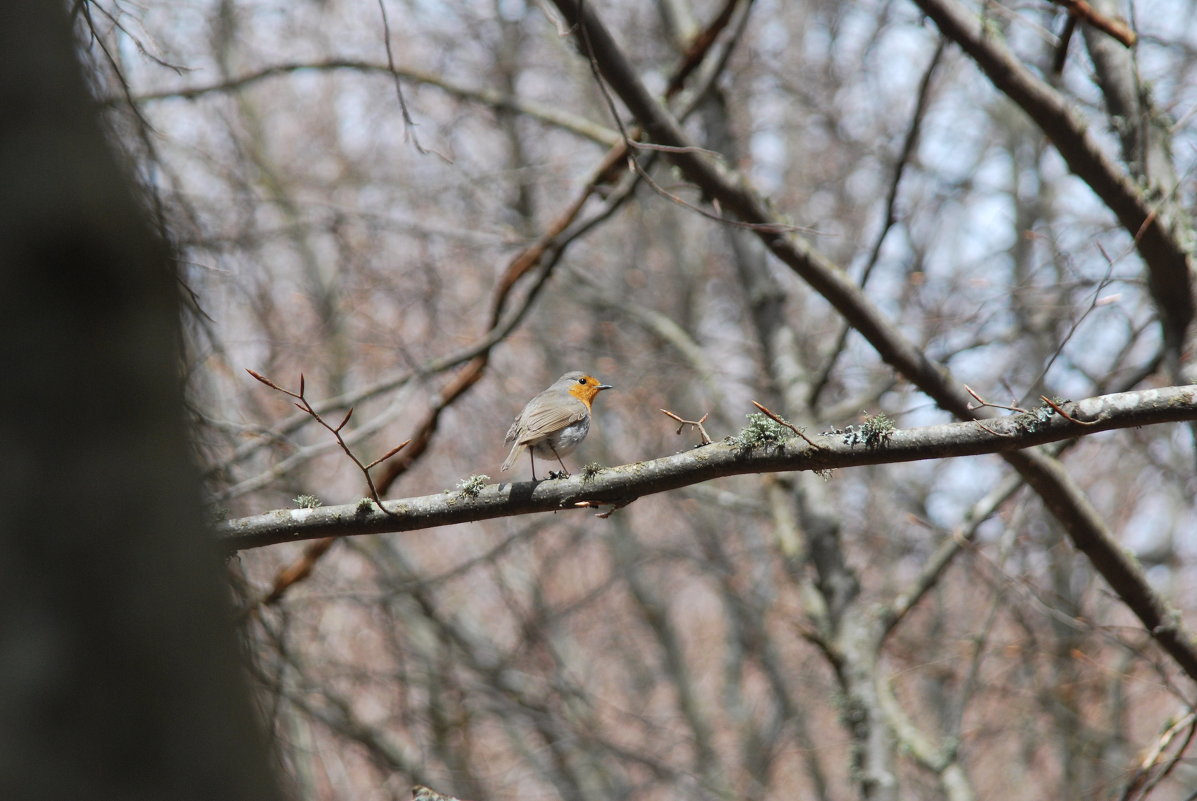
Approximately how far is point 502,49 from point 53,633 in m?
10.2

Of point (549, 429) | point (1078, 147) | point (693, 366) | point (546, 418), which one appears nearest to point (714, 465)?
point (549, 429)

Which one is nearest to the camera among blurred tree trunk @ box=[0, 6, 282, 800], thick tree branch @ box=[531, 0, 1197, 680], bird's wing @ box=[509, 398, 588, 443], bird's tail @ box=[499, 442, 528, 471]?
blurred tree trunk @ box=[0, 6, 282, 800]

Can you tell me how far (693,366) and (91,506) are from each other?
7.03m

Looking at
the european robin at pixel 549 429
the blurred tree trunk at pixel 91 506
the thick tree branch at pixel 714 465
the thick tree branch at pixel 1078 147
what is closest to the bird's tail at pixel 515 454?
the european robin at pixel 549 429

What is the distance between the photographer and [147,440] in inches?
40.1

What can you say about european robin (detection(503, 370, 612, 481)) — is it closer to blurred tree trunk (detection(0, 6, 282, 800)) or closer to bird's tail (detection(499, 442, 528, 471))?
bird's tail (detection(499, 442, 528, 471))

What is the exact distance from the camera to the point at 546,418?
436 centimetres

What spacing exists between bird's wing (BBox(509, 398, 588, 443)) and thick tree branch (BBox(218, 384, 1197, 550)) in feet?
4.87

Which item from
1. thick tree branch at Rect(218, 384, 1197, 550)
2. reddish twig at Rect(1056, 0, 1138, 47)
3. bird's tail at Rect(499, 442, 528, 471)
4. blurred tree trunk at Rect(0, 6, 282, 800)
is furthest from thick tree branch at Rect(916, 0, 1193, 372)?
blurred tree trunk at Rect(0, 6, 282, 800)

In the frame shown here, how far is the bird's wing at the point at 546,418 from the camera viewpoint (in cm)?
426

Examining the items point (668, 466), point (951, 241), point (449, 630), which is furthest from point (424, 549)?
point (668, 466)

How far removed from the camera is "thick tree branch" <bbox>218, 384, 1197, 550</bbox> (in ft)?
8.50

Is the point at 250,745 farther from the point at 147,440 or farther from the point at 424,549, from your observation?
the point at 424,549

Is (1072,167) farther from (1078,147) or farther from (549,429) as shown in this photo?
(549,429)
